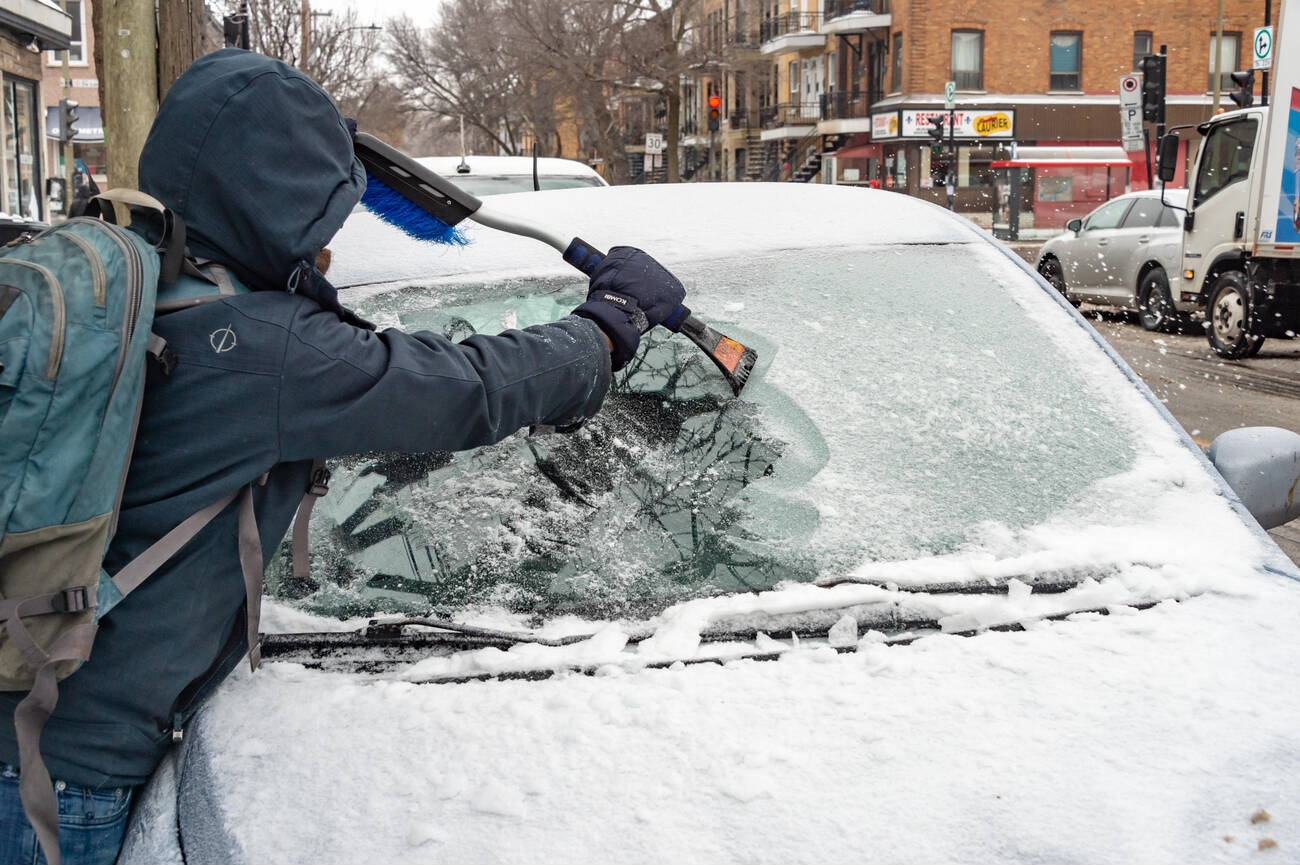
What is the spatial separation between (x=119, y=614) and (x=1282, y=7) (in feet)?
39.2

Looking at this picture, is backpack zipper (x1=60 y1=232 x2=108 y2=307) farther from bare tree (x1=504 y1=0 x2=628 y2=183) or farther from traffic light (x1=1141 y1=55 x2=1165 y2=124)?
bare tree (x1=504 y1=0 x2=628 y2=183)

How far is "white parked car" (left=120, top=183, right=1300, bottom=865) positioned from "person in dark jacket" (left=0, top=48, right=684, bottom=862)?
11cm

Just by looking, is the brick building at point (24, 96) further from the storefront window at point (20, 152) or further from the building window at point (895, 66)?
the building window at point (895, 66)

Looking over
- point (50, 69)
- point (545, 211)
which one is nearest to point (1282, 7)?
point (545, 211)

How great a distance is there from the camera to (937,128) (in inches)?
1289

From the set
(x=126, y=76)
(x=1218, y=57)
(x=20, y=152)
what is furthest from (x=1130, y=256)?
(x=20, y=152)

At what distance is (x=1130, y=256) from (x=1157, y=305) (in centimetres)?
70

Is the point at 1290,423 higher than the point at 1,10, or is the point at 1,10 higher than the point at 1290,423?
the point at 1,10

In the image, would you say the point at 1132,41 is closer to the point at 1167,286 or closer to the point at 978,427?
the point at 1167,286

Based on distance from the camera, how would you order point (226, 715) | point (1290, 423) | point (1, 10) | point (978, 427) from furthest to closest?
point (1, 10) → point (1290, 423) → point (978, 427) → point (226, 715)

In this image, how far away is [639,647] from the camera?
5.85ft

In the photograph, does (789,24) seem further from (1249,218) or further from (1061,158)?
(1249,218)

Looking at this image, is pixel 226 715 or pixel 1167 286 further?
pixel 1167 286

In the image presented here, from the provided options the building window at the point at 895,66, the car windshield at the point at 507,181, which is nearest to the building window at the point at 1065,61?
the building window at the point at 895,66
